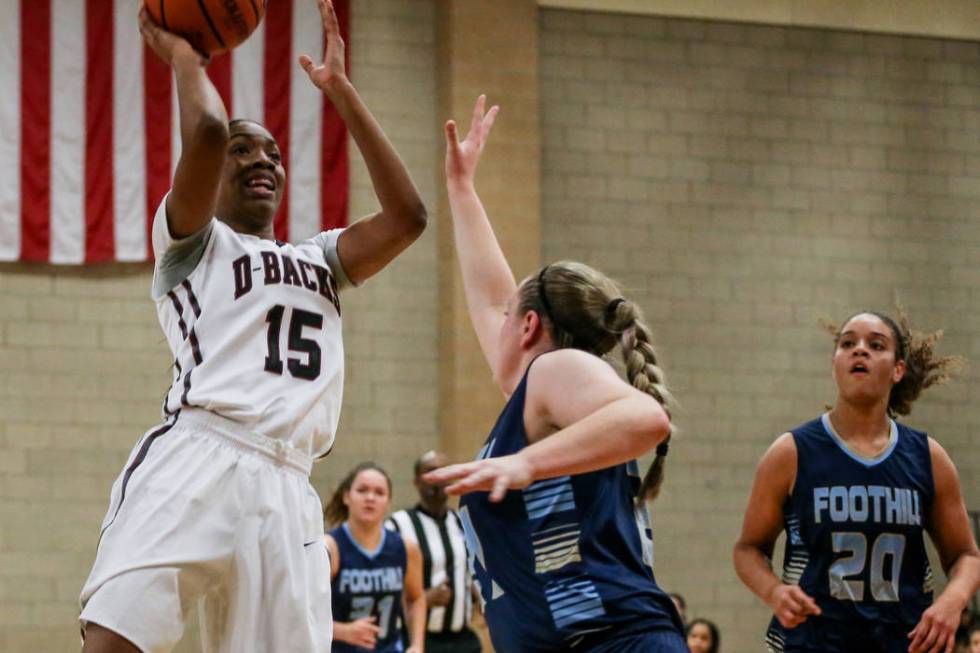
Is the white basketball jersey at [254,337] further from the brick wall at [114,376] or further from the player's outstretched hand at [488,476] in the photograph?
the brick wall at [114,376]

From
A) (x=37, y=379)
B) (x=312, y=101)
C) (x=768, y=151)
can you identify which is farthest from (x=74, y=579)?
(x=768, y=151)

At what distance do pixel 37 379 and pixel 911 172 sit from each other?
755 cm

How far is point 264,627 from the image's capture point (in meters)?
3.90

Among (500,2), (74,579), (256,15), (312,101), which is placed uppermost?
(500,2)

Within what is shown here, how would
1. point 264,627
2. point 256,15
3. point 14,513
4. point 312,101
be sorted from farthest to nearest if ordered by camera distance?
1. point 312,101
2. point 14,513
3. point 256,15
4. point 264,627

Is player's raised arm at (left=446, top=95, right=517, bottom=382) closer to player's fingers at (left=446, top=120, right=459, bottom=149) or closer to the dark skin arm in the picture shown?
player's fingers at (left=446, top=120, right=459, bottom=149)

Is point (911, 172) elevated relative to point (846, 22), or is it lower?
lower

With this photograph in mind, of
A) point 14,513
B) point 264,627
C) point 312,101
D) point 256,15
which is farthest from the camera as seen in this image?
point 312,101

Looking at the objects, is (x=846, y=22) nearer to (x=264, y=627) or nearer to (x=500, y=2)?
(x=500, y=2)

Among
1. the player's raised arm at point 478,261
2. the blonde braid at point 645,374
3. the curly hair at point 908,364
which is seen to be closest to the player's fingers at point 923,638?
the curly hair at point 908,364

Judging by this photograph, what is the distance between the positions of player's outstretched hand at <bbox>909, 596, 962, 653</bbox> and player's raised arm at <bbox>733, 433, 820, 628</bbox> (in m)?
0.39

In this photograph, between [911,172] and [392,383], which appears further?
[911,172]

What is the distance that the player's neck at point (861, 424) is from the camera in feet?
17.0

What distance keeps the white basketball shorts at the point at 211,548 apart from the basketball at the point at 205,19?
106cm
